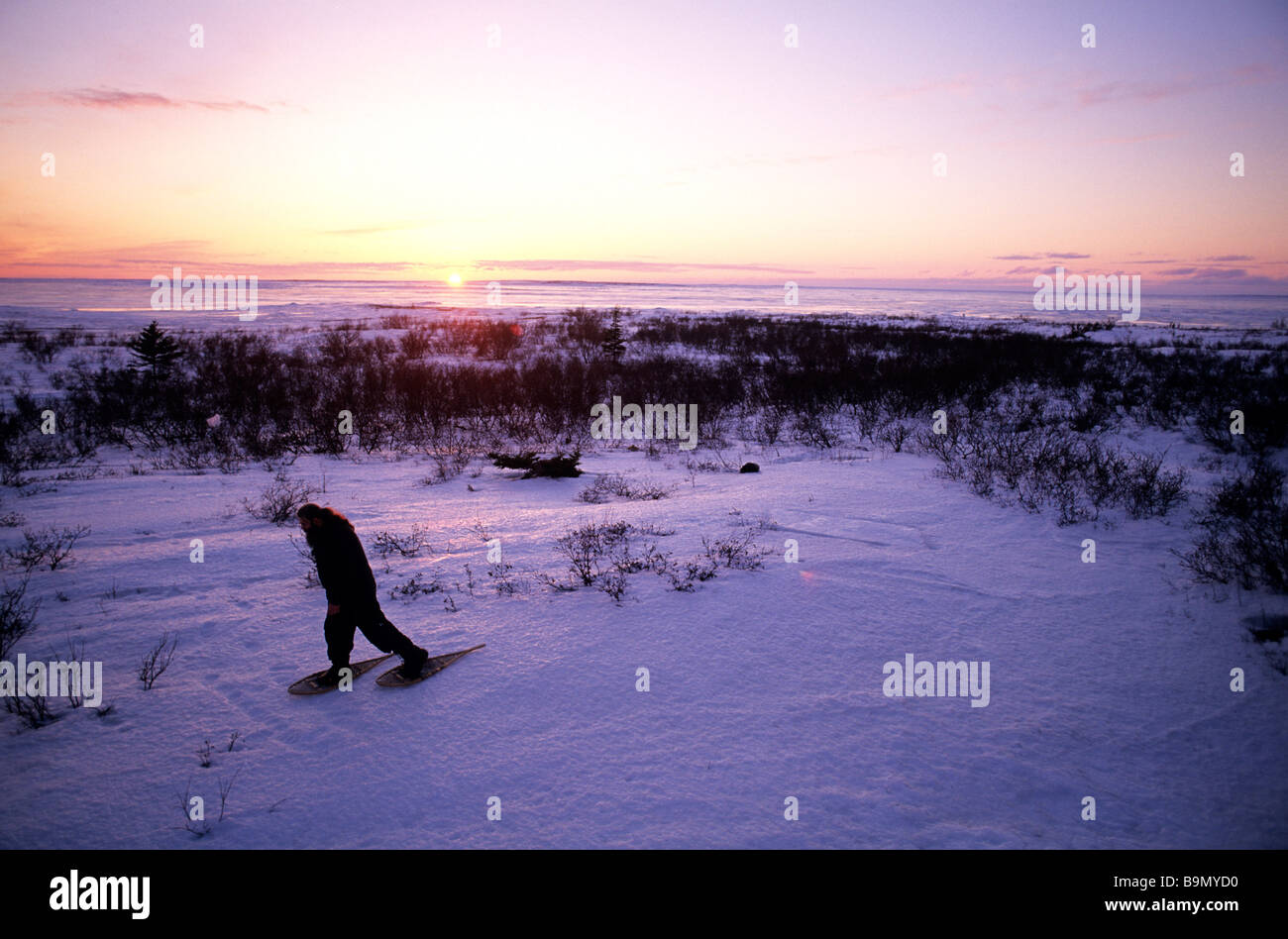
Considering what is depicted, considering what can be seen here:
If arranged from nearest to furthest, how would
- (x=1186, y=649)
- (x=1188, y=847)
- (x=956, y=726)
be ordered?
(x=1188, y=847) → (x=956, y=726) → (x=1186, y=649)

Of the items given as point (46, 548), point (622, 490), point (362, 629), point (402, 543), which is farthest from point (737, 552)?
point (46, 548)

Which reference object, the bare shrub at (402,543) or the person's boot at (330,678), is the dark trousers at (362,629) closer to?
the person's boot at (330,678)

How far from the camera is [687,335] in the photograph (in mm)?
28438

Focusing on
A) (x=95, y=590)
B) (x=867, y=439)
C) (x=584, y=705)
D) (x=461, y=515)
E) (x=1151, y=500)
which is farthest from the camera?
(x=867, y=439)

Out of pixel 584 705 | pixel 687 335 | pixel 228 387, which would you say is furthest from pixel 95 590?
pixel 687 335

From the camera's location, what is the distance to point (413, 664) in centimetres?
374

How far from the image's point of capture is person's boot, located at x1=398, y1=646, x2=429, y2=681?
12.2 ft

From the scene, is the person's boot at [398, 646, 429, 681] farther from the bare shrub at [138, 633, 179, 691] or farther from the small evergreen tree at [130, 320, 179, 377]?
the small evergreen tree at [130, 320, 179, 377]

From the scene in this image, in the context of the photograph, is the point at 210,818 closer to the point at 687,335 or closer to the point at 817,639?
the point at 817,639

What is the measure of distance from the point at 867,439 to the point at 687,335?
60.4ft

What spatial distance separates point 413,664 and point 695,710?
185 cm

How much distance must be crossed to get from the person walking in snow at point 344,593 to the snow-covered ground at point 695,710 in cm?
25

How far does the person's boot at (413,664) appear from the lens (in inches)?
146
